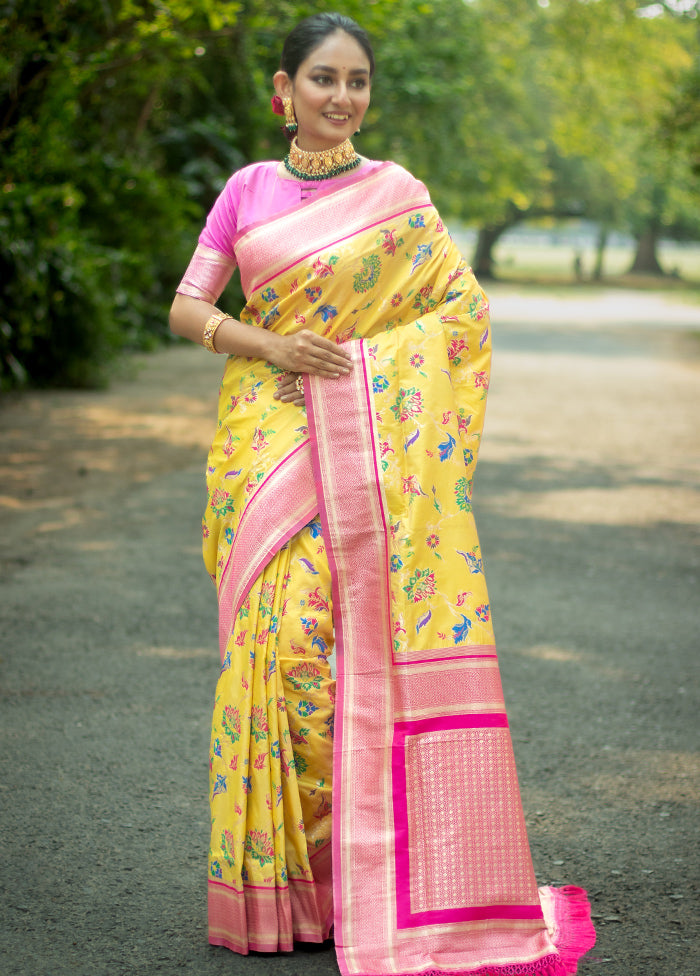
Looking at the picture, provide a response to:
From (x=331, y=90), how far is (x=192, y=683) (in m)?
2.47

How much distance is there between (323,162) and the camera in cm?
262

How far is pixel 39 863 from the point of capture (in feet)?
9.75

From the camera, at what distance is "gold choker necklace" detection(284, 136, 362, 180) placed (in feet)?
8.60

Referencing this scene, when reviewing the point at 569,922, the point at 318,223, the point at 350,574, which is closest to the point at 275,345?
the point at 318,223

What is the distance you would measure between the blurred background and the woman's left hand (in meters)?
8.52

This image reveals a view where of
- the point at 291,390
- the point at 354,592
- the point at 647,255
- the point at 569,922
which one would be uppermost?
the point at 647,255

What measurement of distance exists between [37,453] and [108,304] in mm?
4021

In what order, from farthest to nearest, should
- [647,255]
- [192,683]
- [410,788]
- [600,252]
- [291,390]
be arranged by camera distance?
[647,255], [600,252], [192,683], [291,390], [410,788]

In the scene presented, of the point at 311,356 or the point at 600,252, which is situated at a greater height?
the point at 600,252

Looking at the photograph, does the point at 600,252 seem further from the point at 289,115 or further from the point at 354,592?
the point at 354,592

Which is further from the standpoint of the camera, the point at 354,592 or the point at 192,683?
the point at 192,683

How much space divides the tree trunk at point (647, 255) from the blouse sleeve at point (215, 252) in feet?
197

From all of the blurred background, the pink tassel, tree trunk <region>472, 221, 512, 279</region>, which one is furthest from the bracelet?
tree trunk <region>472, 221, 512, 279</region>

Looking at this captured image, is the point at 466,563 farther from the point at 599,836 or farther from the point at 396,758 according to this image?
the point at 599,836
